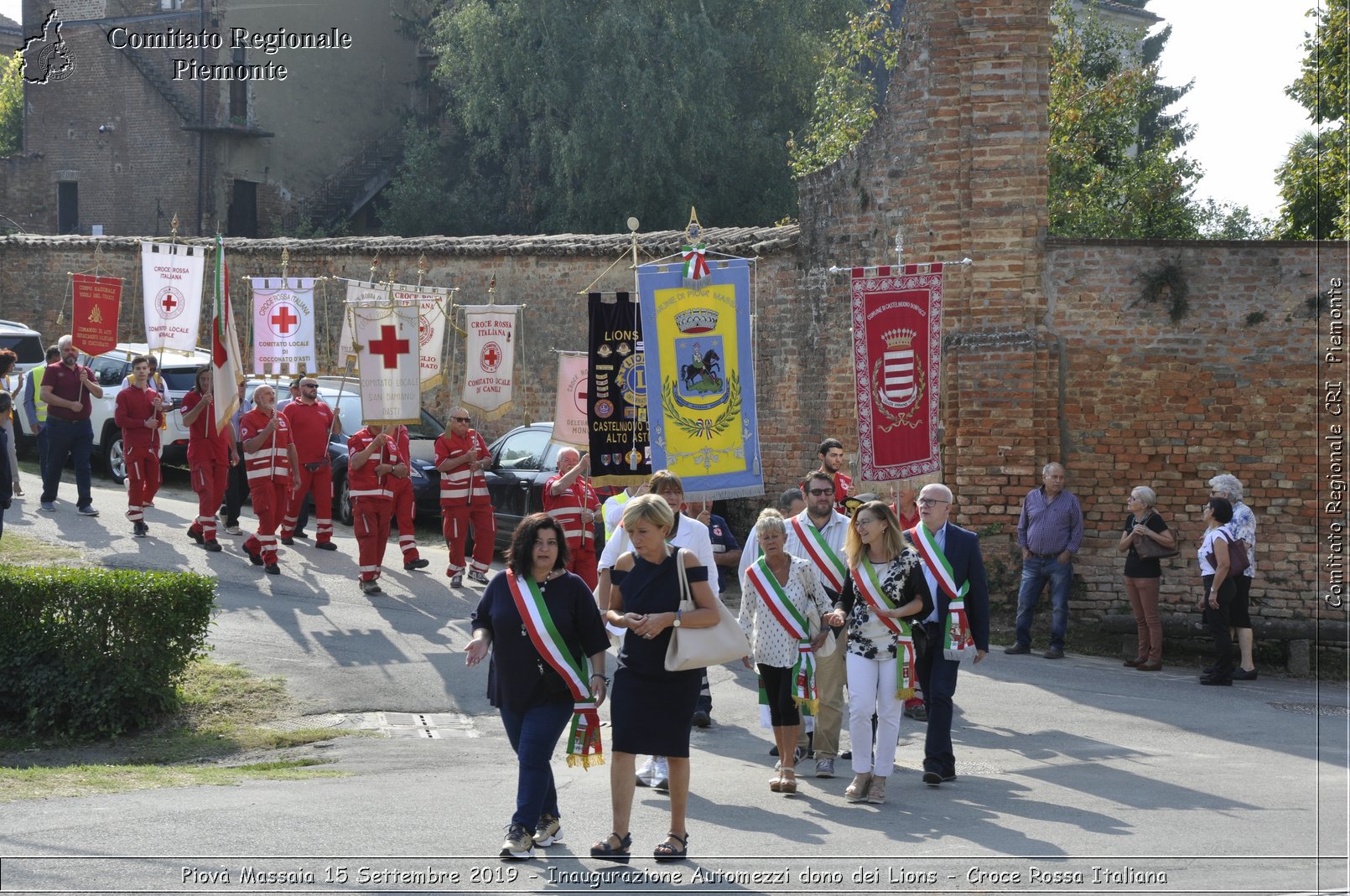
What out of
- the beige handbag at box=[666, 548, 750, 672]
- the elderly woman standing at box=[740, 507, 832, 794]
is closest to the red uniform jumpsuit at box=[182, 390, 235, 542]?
the elderly woman standing at box=[740, 507, 832, 794]

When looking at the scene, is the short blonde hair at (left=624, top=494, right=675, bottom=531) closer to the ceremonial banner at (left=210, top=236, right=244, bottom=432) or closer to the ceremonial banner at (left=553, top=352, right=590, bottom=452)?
the ceremonial banner at (left=553, top=352, right=590, bottom=452)

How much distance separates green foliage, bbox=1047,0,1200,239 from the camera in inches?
871

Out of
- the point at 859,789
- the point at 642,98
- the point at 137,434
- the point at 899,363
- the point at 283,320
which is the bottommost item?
the point at 859,789

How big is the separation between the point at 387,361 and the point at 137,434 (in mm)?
3009

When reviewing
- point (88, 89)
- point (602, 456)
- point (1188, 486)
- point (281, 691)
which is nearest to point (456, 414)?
point (602, 456)

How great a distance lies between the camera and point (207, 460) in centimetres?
1540

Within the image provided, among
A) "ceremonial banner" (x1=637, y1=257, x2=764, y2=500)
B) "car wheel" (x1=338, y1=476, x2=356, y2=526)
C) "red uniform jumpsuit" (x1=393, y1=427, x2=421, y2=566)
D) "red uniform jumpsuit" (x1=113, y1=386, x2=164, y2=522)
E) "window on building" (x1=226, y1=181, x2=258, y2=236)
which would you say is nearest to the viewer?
"ceremonial banner" (x1=637, y1=257, x2=764, y2=500)

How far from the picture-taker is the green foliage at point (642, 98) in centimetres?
3025

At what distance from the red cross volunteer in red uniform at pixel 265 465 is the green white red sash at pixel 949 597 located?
8052 mm

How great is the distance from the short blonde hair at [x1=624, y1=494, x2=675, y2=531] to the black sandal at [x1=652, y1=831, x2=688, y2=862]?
1.50 metres

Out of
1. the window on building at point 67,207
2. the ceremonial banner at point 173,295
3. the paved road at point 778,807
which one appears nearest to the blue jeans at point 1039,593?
the paved road at point 778,807

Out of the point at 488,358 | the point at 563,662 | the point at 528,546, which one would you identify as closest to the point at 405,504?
the point at 488,358

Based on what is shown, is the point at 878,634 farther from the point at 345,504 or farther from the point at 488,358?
the point at 345,504

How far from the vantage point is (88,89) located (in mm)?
39000
